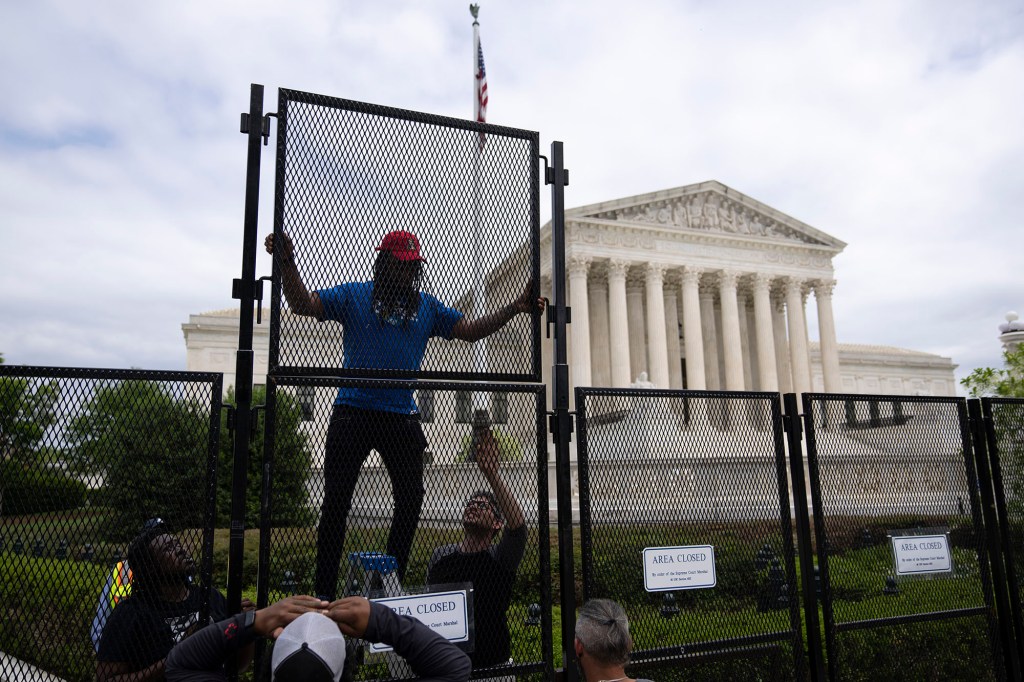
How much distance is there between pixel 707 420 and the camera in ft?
14.8

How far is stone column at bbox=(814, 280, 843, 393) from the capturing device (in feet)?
150

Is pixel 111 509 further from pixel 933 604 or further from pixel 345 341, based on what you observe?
pixel 933 604

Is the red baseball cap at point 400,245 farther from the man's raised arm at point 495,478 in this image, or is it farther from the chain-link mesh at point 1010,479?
the chain-link mesh at point 1010,479

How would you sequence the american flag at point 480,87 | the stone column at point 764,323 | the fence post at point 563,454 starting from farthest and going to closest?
the stone column at point 764,323 → the american flag at point 480,87 → the fence post at point 563,454

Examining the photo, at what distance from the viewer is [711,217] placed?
4425cm

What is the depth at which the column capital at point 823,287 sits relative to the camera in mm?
46250

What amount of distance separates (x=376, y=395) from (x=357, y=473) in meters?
0.38

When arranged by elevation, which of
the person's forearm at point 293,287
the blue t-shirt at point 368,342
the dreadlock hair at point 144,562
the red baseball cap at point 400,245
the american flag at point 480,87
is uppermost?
the american flag at point 480,87

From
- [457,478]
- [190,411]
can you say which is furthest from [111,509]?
[457,478]

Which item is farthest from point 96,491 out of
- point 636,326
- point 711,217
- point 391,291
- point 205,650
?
point 711,217

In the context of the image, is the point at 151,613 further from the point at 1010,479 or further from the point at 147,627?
the point at 1010,479

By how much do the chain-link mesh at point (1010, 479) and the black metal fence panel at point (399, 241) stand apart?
353 cm

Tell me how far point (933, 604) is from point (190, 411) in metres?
4.61

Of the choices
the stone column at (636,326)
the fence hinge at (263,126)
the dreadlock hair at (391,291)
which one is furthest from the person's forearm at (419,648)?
the stone column at (636,326)
